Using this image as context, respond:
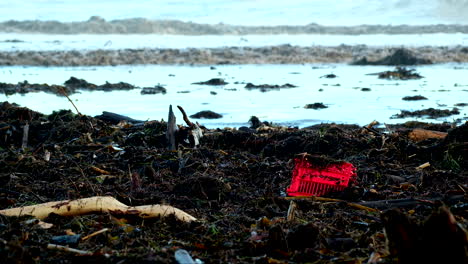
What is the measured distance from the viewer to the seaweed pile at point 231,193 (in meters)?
3.60

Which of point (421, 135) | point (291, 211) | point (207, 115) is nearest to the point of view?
point (291, 211)

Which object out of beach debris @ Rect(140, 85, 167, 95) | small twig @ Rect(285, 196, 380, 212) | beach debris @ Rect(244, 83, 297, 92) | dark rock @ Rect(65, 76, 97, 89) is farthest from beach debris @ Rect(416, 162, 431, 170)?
dark rock @ Rect(65, 76, 97, 89)

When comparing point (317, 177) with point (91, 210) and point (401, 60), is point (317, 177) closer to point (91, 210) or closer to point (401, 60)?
point (91, 210)

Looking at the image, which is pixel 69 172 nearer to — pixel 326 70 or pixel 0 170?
pixel 0 170

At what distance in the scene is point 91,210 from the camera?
4.54 meters

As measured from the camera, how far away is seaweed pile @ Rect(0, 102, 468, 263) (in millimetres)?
3598

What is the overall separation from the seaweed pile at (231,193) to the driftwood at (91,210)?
0.21 ft

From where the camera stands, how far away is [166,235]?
163 inches

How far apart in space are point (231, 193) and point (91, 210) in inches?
48.1

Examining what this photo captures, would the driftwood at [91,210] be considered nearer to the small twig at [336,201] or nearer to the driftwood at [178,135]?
the small twig at [336,201]


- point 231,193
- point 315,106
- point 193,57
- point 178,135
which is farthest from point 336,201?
point 193,57

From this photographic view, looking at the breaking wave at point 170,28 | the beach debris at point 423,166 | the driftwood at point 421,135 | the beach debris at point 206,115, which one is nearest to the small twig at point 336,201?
the beach debris at point 423,166

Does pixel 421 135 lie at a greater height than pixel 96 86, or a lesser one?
greater

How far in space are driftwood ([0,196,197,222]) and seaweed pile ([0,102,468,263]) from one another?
0.07 m
